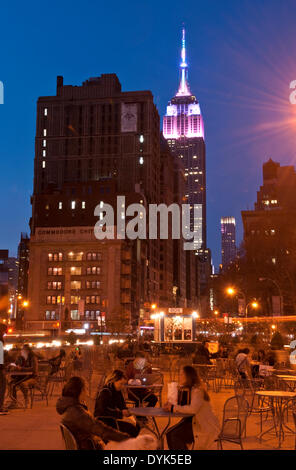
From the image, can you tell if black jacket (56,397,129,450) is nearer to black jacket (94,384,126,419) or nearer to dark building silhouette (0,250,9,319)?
black jacket (94,384,126,419)

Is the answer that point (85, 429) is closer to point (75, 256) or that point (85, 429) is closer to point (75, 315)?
point (75, 315)

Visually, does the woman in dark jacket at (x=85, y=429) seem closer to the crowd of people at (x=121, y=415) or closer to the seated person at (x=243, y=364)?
the crowd of people at (x=121, y=415)

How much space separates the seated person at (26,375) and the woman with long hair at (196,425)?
285 inches

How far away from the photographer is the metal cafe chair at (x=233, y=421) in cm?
782

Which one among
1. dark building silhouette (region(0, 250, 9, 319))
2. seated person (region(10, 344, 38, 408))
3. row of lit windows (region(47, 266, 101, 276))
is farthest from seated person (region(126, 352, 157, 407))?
dark building silhouette (region(0, 250, 9, 319))

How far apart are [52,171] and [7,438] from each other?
5028 inches

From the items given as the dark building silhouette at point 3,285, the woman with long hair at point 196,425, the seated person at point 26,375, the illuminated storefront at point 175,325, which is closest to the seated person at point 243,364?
the seated person at point 26,375

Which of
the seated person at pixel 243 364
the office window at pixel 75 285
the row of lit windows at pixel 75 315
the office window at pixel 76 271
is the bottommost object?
the seated person at pixel 243 364

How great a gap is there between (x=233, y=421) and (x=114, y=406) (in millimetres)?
1876

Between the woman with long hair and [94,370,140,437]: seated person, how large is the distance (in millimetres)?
704

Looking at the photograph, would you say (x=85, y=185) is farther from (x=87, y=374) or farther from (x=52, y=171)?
(x=87, y=374)

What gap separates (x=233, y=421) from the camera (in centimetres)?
793

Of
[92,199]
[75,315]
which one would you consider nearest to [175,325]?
[75,315]
